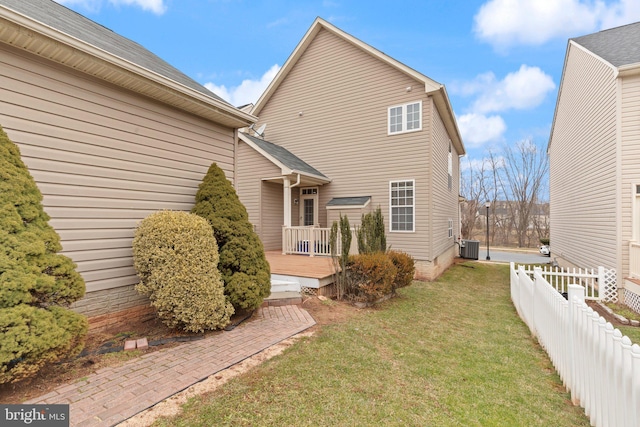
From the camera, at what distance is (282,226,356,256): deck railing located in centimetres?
999

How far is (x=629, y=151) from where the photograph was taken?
302 inches

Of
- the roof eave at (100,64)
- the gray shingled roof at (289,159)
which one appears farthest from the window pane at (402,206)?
the roof eave at (100,64)

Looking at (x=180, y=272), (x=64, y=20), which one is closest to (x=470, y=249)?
(x=180, y=272)

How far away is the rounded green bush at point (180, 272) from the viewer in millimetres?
4152

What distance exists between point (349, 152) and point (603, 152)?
7.70 m

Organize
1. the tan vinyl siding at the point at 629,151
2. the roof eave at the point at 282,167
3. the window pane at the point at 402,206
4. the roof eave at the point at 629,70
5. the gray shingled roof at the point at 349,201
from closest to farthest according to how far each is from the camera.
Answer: the roof eave at the point at 629,70, the tan vinyl siding at the point at 629,151, the roof eave at the point at 282,167, the window pane at the point at 402,206, the gray shingled roof at the point at 349,201

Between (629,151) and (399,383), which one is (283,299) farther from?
(629,151)

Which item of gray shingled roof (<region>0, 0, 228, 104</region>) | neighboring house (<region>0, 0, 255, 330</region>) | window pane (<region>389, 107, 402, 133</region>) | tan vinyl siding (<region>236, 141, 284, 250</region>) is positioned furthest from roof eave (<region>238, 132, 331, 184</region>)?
neighboring house (<region>0, 0, 255, 330</region>)

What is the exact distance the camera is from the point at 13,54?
12.2 ft

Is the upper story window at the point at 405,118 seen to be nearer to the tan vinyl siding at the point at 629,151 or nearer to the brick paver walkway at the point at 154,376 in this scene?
the tan vinyl siding at the point at 629,151

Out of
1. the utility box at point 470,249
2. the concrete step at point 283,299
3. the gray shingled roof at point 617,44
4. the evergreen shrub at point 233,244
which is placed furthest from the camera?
the utility box at point 470,249

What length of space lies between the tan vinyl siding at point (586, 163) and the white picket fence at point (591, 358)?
6.04 m

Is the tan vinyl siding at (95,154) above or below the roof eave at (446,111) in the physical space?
below

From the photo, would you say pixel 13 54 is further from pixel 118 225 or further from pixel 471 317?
pixel 471 317
